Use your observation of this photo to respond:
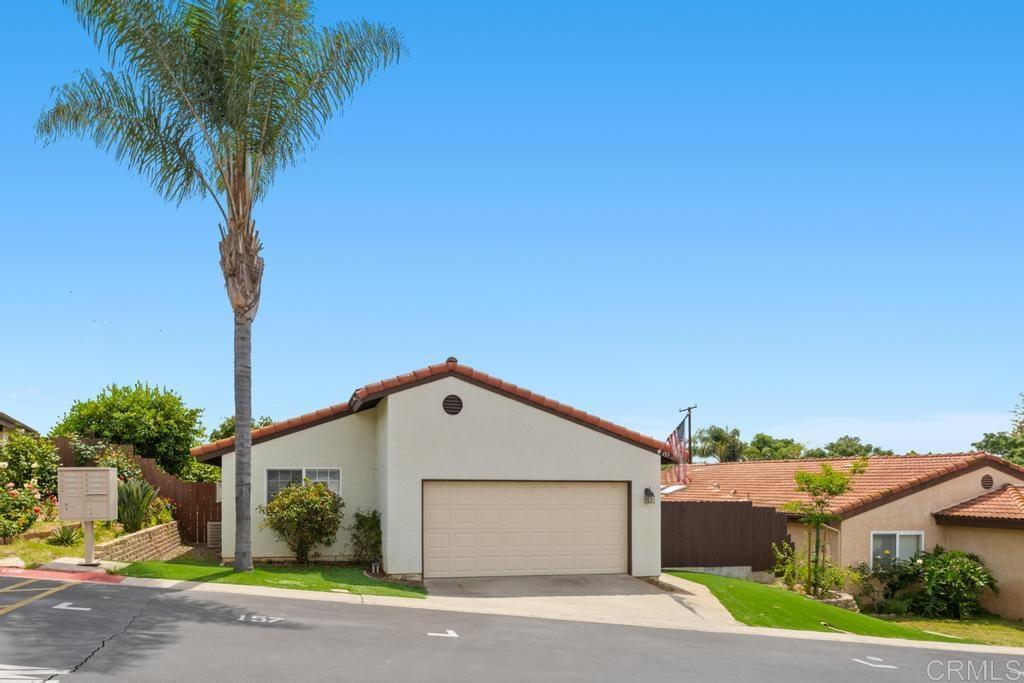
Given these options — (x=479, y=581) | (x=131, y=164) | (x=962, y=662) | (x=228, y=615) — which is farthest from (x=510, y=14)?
(x=962, y=662)

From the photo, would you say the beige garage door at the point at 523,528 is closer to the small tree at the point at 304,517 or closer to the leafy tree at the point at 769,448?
the small tree at the point at 304,517

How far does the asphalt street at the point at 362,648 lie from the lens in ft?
32.1

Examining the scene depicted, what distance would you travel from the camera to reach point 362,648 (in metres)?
11.2

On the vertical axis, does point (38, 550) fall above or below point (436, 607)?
above

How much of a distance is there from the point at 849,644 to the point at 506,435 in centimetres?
787

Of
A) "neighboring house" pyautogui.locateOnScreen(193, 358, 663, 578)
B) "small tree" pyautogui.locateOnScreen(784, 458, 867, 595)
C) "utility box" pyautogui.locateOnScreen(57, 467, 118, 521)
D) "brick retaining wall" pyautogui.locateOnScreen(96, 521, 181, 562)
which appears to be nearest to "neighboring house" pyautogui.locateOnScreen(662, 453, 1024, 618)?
"small tree" pyautogui.locateOnScreen(784, 458, 867, 595)

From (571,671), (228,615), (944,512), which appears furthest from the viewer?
(944,512)

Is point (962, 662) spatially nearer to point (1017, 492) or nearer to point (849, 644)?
point (849, 644)

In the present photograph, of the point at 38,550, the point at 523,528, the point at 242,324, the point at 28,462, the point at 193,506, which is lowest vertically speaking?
the point at 193,506

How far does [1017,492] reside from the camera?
25016 millimetres

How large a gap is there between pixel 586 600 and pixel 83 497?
968cm

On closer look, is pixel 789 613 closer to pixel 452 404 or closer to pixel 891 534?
pixel 452 404

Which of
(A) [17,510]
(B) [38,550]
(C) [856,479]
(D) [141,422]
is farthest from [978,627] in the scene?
(D) [141,422]

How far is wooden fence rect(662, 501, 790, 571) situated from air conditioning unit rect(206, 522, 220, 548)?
39.5 ft
